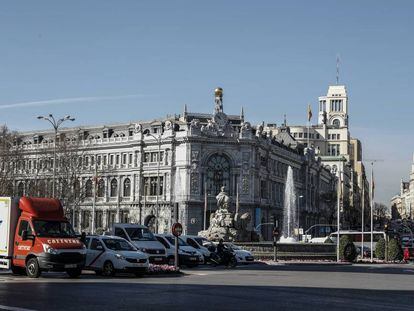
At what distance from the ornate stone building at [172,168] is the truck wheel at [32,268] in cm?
7013

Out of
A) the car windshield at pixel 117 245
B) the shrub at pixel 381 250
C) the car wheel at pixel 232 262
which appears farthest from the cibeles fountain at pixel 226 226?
the car windshield at pixel 117 245

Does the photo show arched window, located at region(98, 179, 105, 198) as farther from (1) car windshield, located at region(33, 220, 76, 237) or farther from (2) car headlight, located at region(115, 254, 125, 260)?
(1) car windshield, located at region(33, 220, 76, 237)

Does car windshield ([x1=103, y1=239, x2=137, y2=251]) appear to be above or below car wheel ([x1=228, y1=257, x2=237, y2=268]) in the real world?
above

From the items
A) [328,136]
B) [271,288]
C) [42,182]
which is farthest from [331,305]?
[328,136]

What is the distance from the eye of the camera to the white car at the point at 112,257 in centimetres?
2855

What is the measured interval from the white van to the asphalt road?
692 centimetres

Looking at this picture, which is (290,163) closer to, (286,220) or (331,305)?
(286,220)

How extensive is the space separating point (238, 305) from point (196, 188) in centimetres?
8383

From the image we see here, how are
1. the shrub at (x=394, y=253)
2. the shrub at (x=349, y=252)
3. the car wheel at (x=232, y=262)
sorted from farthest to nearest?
the shrub at (x=394, y=253) → the shrub at (x=349, y=252) → the car wheel at (x=232, y=262)

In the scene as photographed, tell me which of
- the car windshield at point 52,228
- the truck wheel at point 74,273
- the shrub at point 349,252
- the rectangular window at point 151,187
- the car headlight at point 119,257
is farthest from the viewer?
the rectangular window at point 151,187

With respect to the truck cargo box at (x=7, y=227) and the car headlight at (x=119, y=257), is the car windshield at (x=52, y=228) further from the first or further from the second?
the car headlight at (x=119, y=257)

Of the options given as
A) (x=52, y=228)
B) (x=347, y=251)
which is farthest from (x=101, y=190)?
(x=52, y=228)

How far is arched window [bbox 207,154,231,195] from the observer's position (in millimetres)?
103750

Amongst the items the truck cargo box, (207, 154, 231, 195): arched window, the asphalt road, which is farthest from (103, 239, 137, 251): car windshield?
(207, 154, 231, 195): arched window
